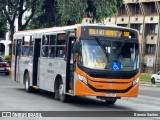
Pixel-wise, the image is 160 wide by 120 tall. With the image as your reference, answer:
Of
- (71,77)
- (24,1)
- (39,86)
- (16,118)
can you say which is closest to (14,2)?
(24,1)

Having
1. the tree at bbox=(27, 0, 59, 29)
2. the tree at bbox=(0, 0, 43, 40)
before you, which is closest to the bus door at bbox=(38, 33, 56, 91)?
the tree at bbox=(0, 0, 43, 40)

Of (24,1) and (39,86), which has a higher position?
(24,1)

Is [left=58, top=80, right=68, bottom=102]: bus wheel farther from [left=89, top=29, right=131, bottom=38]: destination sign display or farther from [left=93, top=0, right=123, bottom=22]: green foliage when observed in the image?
[left=93, top=0, right=123, bottom=22]: green foliage

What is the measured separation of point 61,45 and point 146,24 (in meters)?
59.0

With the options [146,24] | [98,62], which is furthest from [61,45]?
[146,24]

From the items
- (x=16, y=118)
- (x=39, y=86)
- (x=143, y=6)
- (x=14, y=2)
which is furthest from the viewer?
(x=143, y=6)

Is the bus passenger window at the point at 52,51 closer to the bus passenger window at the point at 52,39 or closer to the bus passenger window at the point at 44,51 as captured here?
the bus passenger window at the point at 52,39

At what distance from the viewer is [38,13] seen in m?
47.5

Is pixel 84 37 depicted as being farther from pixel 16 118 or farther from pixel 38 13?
pixel 38 13

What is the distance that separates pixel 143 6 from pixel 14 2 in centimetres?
3511

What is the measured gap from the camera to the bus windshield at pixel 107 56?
1848 centimetres

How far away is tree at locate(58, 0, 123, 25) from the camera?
43069 millimetres

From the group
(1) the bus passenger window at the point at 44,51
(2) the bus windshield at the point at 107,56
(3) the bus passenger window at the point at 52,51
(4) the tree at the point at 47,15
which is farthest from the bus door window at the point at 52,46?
(4) the tree at the point at 47,15

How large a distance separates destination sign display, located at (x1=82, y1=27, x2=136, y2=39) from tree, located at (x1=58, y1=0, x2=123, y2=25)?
23.9 meters
